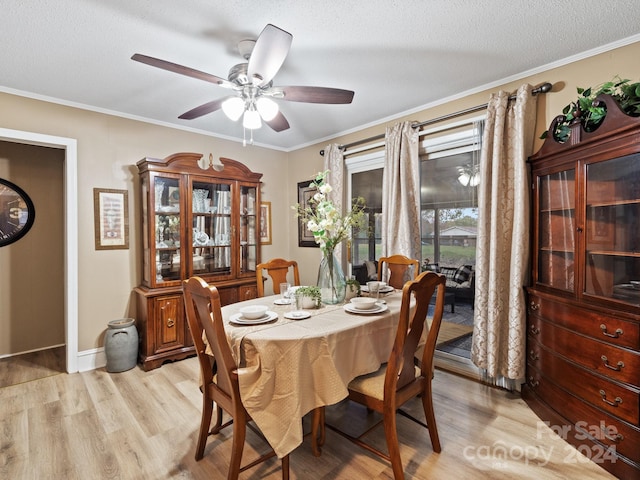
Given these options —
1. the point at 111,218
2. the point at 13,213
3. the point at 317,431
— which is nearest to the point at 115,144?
the point at 111,218

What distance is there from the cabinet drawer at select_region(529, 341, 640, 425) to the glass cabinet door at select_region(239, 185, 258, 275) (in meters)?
3.02

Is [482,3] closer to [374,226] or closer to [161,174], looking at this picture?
[374,226]

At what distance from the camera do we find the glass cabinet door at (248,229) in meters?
3.99

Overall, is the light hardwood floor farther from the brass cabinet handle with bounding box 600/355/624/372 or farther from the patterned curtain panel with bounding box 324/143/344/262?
the patterned curtain panel with bounding box 324/143/344/262

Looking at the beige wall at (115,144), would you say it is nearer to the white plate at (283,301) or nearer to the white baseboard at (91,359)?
the white baseboard at (91,359)

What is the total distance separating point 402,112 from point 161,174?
2572 millimetres

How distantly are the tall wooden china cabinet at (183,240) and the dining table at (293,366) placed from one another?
1790 millimetres

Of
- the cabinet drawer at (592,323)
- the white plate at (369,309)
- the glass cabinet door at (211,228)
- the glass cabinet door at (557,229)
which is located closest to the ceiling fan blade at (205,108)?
the glass cabinet door at (211,228)

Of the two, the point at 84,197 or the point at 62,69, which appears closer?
the point at 62,69

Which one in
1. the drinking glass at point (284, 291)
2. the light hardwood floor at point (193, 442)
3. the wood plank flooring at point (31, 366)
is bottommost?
the light hardwood floor at point (193, 442)

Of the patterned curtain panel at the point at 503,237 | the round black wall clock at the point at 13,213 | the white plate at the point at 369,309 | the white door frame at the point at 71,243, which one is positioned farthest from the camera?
the round black wall clock at the point at 13,213

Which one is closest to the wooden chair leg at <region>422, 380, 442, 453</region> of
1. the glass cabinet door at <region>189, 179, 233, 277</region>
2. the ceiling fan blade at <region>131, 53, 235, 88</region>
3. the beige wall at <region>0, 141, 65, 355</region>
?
the ceiling fan blade at <region>131, 53, 235, 88</region>

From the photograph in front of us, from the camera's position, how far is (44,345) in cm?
383

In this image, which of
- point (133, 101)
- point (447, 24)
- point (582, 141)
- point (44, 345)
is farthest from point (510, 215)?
point (44, 345)
